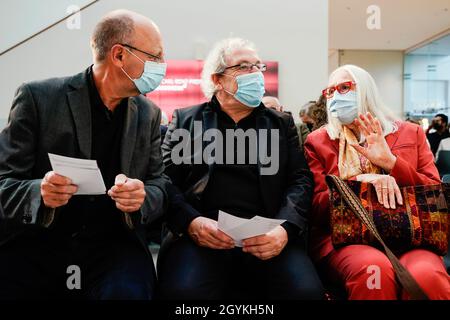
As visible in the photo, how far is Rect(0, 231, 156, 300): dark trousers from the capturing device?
1.46 metres

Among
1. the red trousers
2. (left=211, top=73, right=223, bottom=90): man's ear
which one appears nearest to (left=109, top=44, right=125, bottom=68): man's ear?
(left=211, top=73, right=223, bottom=90): man's ear

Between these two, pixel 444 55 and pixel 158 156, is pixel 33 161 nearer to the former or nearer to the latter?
pixel 158 156

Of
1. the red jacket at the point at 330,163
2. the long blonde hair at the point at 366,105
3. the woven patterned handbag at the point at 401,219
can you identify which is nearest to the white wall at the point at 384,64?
the long blonde hair at the point at 366,105

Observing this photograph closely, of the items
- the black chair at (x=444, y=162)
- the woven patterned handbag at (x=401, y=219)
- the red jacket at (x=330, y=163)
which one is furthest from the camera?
the black chair at (x=444, y=162)

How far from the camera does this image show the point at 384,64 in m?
12.6

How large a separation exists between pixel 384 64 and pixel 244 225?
12677mm

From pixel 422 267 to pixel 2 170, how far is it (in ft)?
5.12

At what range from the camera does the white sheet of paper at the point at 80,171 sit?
1.20 metres

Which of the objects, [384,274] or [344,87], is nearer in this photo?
[384,274]

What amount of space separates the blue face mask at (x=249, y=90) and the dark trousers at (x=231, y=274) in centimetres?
69

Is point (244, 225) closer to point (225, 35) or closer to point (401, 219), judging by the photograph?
point (401, 219)

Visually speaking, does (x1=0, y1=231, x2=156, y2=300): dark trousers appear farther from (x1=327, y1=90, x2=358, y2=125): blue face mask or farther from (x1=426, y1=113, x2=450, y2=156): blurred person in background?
(x1=426, y1=113, x2=450, y2=156): blurred person in background

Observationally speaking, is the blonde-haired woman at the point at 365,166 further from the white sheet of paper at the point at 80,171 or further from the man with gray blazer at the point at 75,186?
the white sheet of paper at the point at 80,171

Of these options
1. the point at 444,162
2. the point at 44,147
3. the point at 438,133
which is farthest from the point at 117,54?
the point at 438,133
